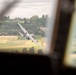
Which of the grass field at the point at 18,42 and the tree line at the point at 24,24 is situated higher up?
the tree line at the point at 24,24

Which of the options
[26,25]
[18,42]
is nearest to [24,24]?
[26,25]

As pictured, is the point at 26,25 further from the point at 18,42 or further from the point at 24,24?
the point at 18,42

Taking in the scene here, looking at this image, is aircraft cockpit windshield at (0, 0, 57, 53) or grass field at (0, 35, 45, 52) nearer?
aircraft cockpit windshield at (0, 0, 57, 53)

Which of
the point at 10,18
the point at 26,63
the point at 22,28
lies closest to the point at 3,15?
the point at 10,18

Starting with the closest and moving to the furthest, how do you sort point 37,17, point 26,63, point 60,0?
point 60,0 → point 37,17 → point 26,63

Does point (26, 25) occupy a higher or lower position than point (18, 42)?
higher

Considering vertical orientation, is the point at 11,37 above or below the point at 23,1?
below

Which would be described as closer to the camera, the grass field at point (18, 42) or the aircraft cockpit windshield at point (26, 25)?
the aircraft cockpit windshield at point (26, 25)

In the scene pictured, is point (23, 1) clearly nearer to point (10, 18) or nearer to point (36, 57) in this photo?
point (10, 18)
